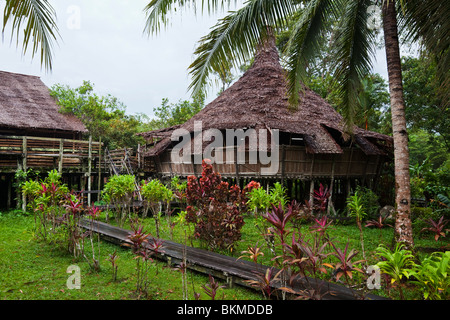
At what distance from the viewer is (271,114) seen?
12086 millimetres

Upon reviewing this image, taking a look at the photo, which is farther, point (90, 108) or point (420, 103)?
point (90, 108)

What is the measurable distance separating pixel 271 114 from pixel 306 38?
6421mm

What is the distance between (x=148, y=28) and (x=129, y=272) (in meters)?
4.23

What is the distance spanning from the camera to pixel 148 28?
527 centimetres

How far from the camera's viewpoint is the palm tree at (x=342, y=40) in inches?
197

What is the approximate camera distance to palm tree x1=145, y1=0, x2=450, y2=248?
4.99 m

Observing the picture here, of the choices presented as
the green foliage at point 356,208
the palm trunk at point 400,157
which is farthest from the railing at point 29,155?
the palm trunk at point 400,157

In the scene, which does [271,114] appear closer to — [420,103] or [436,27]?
[436,27]

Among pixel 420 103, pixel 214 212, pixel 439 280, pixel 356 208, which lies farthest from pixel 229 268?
pixel 420 103

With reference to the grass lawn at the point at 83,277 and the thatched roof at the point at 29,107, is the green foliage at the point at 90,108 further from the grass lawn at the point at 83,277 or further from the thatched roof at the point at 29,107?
the grass lawn at the point at 83,277

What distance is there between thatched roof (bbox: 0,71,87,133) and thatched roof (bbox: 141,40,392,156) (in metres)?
5.53
